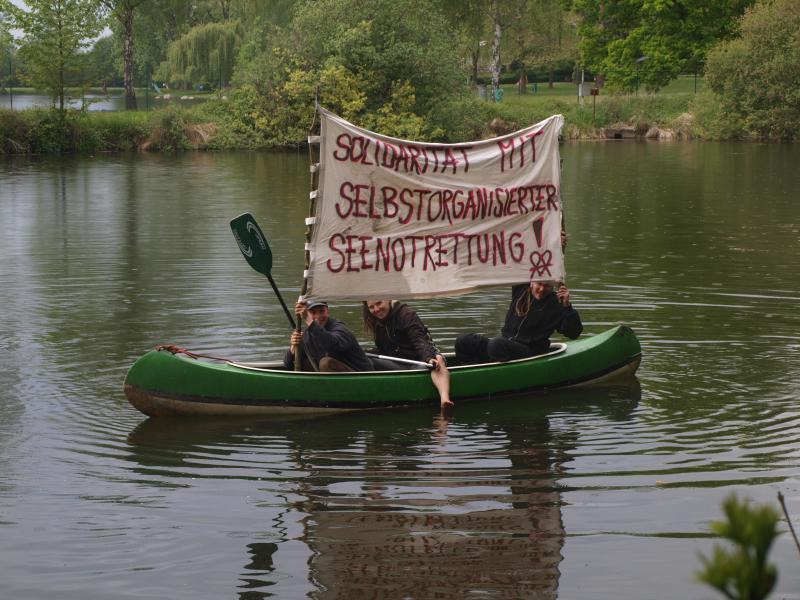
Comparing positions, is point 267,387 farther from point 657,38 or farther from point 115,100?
point 115,100

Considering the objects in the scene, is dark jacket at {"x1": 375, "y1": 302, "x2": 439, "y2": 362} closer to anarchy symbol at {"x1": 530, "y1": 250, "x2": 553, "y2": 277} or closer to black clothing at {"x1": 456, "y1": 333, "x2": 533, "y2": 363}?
black clothing at {"x1": 456, "y1": 333, "x2": 533, "y2": 363}

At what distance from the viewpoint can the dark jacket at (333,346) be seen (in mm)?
12031

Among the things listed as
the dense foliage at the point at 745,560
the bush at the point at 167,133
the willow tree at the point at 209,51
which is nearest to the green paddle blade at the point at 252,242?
the dense foliage at the point at 745,560

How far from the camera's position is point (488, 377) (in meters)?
12.5

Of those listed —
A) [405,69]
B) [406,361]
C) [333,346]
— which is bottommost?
[406,361]

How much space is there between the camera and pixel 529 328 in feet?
42.9

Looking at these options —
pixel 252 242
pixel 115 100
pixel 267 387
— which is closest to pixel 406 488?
pixel 267 387

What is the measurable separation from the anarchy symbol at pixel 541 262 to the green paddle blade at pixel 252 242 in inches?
109

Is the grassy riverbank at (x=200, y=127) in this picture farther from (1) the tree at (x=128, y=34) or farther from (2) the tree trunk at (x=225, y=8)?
(2) the tree trunk at (x=225, y=8)

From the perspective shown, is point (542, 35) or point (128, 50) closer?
point (128, 50)

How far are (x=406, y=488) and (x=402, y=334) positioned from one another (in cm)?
322

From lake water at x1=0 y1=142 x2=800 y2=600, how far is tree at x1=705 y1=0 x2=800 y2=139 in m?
38.6

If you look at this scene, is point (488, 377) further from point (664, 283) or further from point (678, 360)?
point (664, 283)

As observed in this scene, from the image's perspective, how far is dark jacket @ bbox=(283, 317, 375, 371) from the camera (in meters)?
12.0
